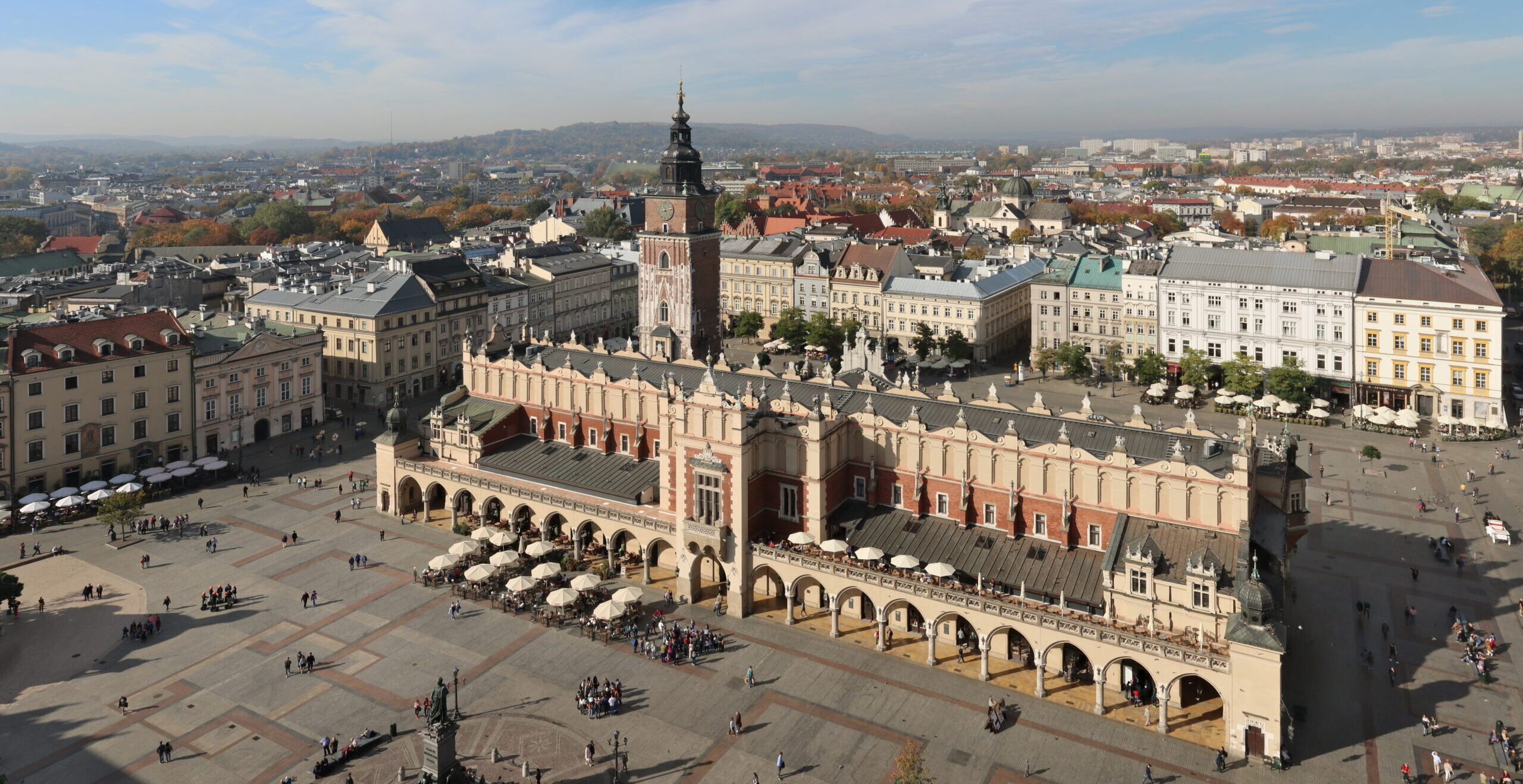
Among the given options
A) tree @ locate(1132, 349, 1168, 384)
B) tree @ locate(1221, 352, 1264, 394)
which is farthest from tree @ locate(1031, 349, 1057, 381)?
tree @ locate(1221, 352, 1264, 394)

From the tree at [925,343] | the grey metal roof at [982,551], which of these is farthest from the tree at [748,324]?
the grey metal roof at [982,551]

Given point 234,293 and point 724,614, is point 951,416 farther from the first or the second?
point 234,293

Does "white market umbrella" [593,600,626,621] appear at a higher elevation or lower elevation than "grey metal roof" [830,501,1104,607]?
lower

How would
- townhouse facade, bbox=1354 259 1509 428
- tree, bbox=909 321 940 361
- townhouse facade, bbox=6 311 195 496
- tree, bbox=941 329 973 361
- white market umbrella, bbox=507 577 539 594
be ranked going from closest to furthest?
white market umbrella, bbox=507 577 539 594
townhouse facade, bbox=6 311 195 496
townhouse facade, bbox=1354 259 1509 428
tree, bbox=941 329 973 361
tree, bbox=909 321 940 361

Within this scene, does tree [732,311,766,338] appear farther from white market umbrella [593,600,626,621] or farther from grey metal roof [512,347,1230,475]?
white market umbrella [593,600,626,621]

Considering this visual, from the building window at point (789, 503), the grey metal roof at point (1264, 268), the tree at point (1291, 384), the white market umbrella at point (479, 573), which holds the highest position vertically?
the grey metal roof at point (1264, 268)

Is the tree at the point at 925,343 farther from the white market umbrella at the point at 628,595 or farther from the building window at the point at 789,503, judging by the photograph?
the white market umbrella at the point at 628,595

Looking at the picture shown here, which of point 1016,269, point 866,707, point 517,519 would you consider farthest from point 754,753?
point 1016,269
